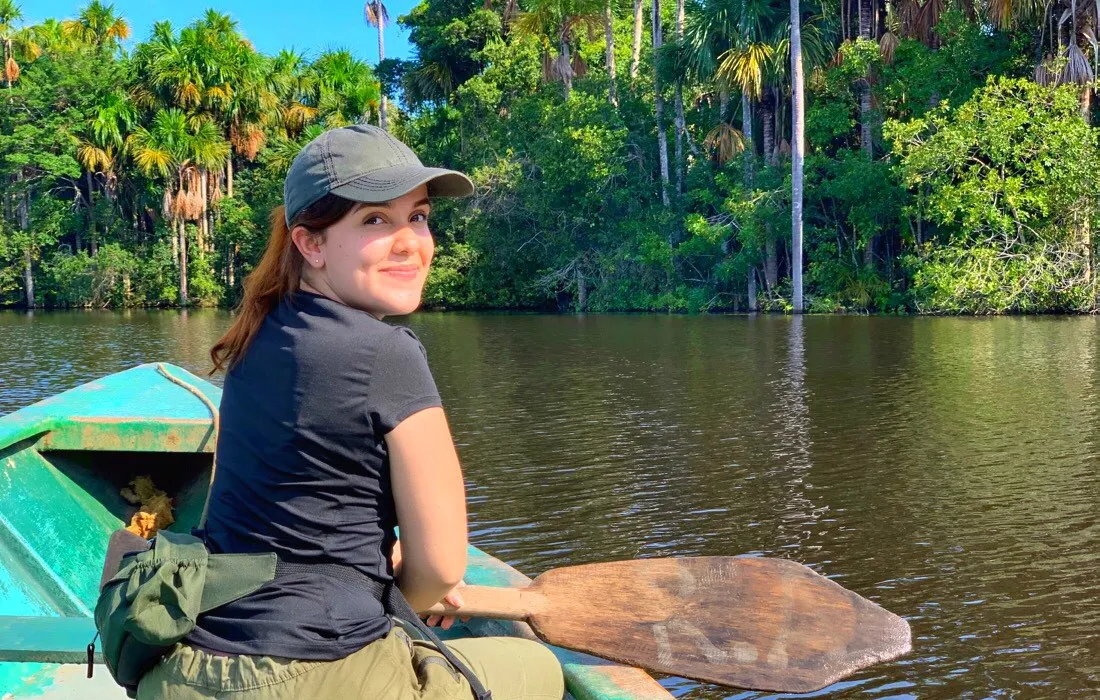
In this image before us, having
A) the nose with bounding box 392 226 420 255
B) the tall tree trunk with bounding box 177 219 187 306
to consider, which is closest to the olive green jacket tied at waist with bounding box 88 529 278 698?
the nose with bounding box 392 226 420 255

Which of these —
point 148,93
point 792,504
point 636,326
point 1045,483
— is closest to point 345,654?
point 792,504

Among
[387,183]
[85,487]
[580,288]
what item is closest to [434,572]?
[387,183]

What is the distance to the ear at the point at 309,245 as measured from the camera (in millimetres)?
2221

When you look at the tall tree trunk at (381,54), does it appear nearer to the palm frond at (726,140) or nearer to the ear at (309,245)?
the palm frond at (726,140)

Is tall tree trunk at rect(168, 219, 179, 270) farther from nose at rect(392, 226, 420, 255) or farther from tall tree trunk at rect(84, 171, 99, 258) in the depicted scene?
nose at rect(392, 226, 420, 255)

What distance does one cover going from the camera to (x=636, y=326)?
2769 cm

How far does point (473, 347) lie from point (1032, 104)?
1461cm

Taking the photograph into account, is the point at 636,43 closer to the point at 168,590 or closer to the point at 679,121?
the point at 679,121

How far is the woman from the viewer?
202cm

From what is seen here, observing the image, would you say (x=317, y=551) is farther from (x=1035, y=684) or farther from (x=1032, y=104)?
(x=1032, y=104)

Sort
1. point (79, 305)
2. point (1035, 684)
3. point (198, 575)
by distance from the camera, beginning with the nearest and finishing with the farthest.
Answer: point (198, 575) < point (1035, 684) < point (79, 305)

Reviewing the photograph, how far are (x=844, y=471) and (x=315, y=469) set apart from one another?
7907 millimetres

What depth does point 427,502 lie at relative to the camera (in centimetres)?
210

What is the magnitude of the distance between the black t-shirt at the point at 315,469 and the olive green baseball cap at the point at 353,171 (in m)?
0.21
